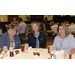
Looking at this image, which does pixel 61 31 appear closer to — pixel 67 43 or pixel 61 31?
pixel 61 31

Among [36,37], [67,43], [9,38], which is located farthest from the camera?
[36,37]

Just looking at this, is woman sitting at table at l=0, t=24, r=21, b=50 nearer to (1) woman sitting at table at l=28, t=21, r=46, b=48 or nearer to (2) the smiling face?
(1) woman sitting at table at l=28, t=21, r=46, b=48

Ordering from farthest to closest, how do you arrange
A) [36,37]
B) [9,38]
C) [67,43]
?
[36,37]
[9,38]
[67,43]

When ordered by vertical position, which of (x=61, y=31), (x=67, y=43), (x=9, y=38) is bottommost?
(x=67, y=43)

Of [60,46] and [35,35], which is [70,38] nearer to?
[60,46]

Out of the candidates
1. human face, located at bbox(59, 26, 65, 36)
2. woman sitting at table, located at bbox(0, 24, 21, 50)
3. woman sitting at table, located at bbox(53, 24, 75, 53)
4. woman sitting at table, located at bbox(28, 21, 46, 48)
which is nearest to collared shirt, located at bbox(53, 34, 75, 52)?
woman sitting at table, located at bbox(53, 24, 75, 53)

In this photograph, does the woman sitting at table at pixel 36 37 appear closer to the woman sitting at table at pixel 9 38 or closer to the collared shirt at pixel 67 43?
the woman sitting at table at pixel 9 38

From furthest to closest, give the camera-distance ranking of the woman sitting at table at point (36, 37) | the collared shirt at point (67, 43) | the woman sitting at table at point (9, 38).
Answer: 1. the woman sitting at table at point (36, 37)
2. the woman sitting at table at point (9, 38)
3. the collared shirt at point (67, 43)

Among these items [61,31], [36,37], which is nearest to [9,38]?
[36,37]

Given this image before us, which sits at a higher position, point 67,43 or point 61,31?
point 61,31

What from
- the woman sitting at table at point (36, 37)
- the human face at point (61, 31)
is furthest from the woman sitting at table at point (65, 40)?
the woman sitting at table at point (36, 37)

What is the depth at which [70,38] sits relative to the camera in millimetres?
2605

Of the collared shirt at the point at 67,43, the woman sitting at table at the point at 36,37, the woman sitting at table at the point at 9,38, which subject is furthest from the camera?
the woman sitting at table at the point at 36,37
